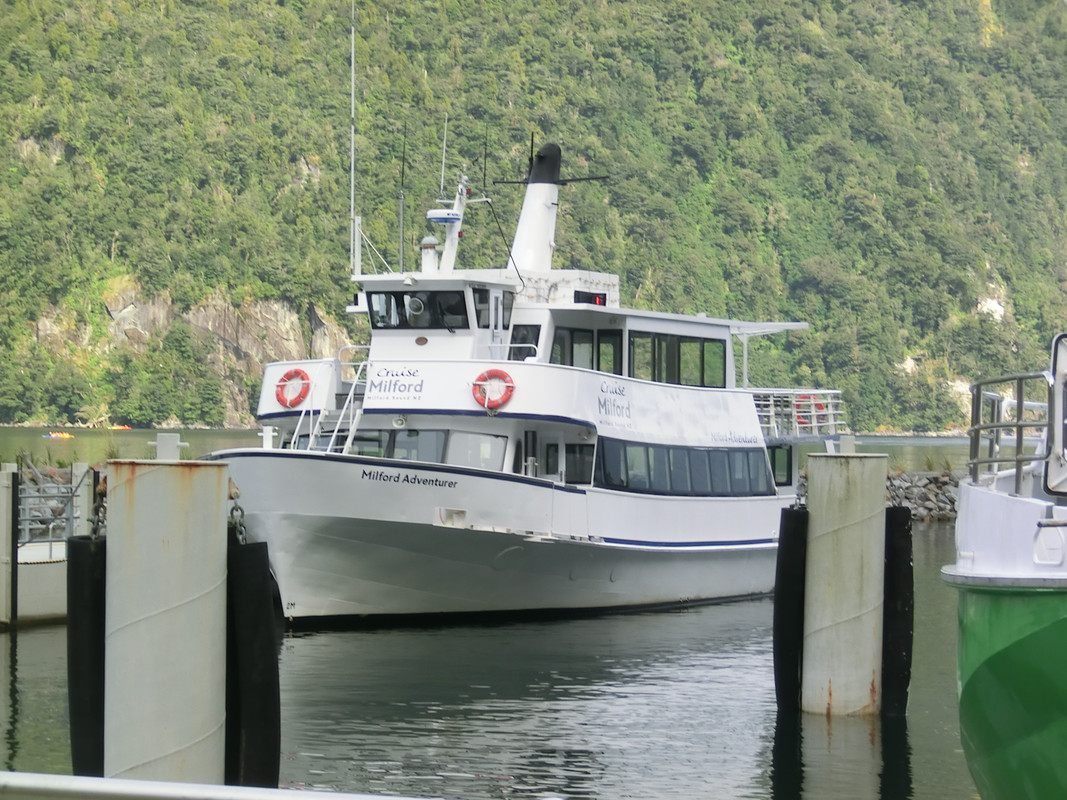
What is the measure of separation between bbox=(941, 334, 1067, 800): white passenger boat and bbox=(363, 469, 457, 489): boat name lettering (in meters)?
11.1

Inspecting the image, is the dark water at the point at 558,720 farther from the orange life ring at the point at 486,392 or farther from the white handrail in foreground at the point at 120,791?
the white handrail in foreground at the point at 120,791

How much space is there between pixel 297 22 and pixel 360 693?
501ft

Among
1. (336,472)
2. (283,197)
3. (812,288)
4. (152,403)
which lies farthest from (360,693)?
(812,288)

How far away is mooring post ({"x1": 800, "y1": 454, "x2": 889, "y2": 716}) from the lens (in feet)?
44.1

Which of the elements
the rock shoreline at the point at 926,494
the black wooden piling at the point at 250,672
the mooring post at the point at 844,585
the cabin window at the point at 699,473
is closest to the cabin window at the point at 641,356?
the cabin window at the point at 699,473

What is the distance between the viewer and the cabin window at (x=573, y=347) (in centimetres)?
2328

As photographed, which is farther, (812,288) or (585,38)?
(585,38)

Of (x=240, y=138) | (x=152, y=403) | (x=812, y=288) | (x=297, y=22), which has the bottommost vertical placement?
(x=152, y=403)

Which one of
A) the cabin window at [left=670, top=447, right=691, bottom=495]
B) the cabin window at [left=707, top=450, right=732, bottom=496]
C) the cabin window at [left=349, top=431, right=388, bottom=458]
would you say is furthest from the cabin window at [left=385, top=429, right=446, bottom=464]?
the cabin window at [left=707, top=450, right=732, bottom=496]

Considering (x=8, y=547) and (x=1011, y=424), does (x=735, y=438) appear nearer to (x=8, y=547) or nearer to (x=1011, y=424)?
(x=8, y=547)

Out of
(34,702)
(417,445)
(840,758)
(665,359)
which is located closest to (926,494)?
(665,359)

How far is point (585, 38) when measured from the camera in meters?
174

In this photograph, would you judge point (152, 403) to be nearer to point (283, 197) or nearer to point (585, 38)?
point (283, 197)

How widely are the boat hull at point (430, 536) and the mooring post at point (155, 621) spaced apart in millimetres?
10970
